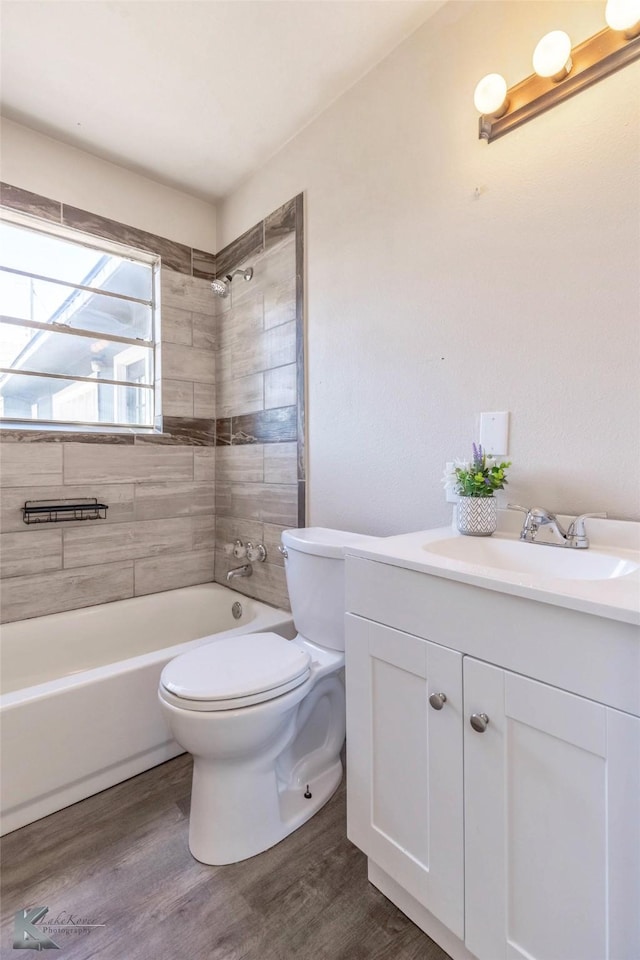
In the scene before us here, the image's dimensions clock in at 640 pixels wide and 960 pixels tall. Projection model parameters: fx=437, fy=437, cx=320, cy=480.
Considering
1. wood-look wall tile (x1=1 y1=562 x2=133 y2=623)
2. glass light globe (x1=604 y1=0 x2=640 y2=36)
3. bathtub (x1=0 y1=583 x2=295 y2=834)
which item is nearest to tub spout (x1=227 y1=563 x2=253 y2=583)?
bathtub (x1=0 y1=583 x2=295 y2=834)

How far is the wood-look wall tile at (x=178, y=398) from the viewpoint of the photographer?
232 cm

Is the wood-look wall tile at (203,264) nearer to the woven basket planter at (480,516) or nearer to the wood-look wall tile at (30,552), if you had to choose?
the wood-look wall tile at (30,552)

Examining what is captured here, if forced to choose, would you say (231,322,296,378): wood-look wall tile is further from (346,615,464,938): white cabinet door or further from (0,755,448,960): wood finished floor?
(0,755,448,960): wood finished floor

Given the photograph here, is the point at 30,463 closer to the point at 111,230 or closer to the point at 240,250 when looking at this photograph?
the point at 111,230

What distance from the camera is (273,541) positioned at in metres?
2.09

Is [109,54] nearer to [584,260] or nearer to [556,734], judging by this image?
[584,260]

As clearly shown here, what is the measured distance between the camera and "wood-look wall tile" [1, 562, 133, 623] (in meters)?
1.88

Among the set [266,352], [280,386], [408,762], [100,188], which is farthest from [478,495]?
[100,188]

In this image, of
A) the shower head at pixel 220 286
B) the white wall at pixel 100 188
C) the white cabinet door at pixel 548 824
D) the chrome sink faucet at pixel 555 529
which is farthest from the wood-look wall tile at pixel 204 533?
the white cabinet door at pixel 548 824

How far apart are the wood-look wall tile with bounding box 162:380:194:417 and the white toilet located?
118 cm

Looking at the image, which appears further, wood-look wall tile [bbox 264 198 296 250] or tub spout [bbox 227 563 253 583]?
tub spout [bbox 227 563 253 583]

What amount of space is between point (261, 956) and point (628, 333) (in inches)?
64.0

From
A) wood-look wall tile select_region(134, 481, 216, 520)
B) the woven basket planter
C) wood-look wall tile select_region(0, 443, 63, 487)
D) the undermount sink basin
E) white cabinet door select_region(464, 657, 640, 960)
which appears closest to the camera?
white cabinet door select_region(464, 657, 640, 960)

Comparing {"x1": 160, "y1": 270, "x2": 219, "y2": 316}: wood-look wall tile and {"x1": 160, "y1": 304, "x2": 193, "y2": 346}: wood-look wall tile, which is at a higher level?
{"x1": 160, "y1": 270, "x2": 219, "y2": 316}: wood-look wall tile
